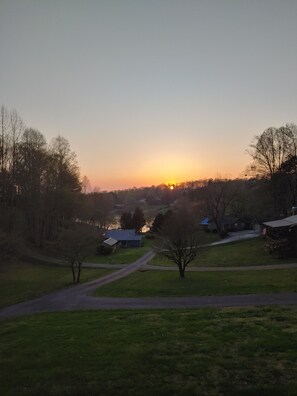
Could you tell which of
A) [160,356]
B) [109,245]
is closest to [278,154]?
[109,245]

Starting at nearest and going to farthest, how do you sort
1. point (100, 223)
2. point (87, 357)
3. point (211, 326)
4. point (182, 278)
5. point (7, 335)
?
point (87, 357)
point (211, 326)
point (7, 335)
point (182, 278)
point (100, 223)

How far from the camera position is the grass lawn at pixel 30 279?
28.4 m

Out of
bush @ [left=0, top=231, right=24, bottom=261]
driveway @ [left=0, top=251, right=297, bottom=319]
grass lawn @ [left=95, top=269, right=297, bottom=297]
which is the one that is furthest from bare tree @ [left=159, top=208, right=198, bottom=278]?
bush @ [left=0, top=231, right=24, bottom=261]

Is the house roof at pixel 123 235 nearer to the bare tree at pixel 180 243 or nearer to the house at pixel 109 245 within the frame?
the house at pixel 109 245

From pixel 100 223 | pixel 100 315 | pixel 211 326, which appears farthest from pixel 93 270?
pixel 100 223

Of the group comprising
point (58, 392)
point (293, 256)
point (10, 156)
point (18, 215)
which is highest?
point (10, 156)

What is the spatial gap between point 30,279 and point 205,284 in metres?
19.6

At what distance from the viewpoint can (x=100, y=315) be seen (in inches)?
719

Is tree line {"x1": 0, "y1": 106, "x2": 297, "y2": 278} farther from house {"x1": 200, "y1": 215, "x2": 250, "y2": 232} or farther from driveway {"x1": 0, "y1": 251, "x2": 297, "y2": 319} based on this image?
driveway {"x1": 0, "y1": 251, "x2": 297, "y2": 319}

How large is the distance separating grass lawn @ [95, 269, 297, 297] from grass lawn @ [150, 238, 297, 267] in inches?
180

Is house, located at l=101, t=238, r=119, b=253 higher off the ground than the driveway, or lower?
higher

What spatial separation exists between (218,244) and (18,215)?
99.2ft

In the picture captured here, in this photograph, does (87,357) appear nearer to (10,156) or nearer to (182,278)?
(182,278)

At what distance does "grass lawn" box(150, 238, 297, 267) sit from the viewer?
110ft
